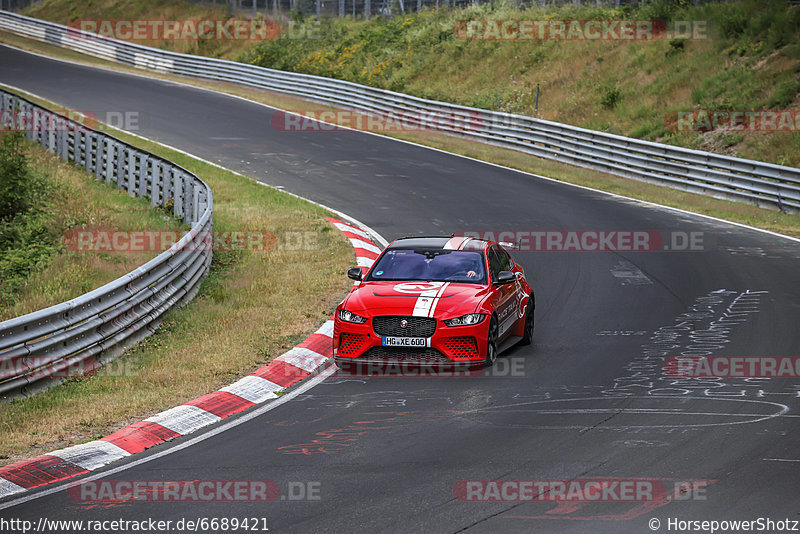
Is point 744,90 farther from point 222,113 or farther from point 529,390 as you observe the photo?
point 529,390

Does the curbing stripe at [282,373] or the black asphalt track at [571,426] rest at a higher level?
the black asphalt track at [571,426]

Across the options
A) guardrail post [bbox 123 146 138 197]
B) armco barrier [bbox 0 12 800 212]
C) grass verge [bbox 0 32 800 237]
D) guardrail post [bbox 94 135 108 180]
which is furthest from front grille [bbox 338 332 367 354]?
armco barrier [bbox 0 12 800 212]

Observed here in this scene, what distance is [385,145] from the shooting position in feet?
103

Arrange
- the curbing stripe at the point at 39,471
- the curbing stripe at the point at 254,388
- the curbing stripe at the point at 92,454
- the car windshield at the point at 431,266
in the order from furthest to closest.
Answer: the car windshield at the point at 431,266, the curbing stripe at the point at 254,388, the curbing stripe at the point at 92,454, the curbing stripe at the point at 39,471

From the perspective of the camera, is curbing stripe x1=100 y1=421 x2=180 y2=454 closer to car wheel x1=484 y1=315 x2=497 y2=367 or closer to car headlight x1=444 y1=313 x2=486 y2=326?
car headlight x1=444 y1=313 x2=486 y2=326

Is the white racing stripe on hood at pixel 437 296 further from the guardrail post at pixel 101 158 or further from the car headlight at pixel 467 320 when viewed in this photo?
the guardrail post at pixel 101 158

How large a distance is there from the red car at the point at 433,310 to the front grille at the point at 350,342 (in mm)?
12

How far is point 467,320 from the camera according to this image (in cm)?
1118

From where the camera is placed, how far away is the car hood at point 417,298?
442 inches

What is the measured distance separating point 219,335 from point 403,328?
2.98 meters

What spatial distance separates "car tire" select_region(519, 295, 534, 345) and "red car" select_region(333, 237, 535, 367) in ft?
0.04

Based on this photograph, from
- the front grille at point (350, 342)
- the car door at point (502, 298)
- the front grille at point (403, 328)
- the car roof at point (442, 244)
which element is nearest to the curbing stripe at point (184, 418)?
the front grille at point (350, 342)

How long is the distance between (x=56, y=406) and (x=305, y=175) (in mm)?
16819

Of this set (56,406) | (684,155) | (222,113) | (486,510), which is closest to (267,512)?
(486,510)
